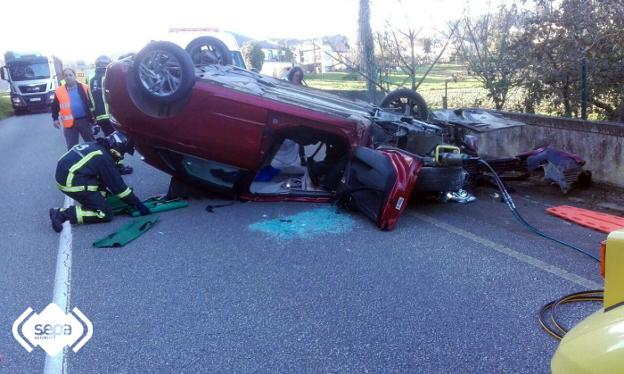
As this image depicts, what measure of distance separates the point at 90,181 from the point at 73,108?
302cm

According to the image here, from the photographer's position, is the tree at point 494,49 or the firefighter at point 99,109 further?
the tree at point 494,49

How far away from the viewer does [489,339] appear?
10.7ft

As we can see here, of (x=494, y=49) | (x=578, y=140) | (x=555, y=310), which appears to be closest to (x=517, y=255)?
(x=555, y=310)

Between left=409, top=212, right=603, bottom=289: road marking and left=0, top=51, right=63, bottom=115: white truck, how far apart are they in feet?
73.5

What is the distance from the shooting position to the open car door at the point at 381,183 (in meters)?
5.30

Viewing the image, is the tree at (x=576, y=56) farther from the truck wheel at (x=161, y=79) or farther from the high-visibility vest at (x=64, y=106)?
the high-visibility vest at (x=64, y=106)

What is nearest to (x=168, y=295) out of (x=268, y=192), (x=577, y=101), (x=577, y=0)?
(x=268, y=192)

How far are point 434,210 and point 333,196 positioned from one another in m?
1.16

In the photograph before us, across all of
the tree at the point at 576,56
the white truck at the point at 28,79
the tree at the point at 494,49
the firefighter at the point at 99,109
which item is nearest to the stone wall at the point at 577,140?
the tree at the point at 576,56

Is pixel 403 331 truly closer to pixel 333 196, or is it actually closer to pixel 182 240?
pixel 182 240

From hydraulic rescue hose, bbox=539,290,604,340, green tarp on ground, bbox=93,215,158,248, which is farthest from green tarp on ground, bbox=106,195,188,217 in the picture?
hydraulic rescue hose, bbox=539,290,604,340

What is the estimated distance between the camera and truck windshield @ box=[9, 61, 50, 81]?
78.2 ft

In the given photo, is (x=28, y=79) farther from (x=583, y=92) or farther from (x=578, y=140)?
(x=578, y=140)

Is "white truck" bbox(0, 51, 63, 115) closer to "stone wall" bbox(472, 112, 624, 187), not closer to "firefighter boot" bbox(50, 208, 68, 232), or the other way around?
"firefighter boot" bbox(50, 208, 68, 232)
